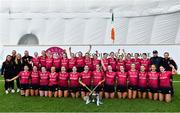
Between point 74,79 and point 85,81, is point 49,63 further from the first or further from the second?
point 85,81

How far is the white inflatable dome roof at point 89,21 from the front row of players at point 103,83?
9.36 metres

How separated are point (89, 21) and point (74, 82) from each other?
10439mm

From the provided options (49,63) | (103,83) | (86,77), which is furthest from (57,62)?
(103,83)

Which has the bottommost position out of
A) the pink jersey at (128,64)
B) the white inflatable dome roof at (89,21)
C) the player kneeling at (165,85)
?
the player kneeling at (165,85)

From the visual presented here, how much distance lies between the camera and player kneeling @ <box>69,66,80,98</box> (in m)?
11.8

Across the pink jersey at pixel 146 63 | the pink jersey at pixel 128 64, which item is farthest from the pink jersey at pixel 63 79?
the pink jersey at pixel 146 63

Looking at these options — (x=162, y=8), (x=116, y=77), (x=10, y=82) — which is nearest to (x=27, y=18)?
(x=162, y=8)

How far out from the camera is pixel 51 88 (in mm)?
11984

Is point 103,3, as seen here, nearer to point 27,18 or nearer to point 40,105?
point 27,18

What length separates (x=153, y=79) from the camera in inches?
448

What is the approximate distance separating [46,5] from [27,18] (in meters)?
1.35

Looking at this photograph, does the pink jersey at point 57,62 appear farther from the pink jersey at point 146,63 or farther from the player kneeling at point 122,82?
the pink jersey at point 146,63

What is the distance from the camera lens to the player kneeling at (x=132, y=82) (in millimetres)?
11609

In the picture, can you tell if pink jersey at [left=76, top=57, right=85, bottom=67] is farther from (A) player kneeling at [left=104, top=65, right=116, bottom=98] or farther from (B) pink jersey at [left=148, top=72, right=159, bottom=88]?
(B) pink jersey at [left=148, top=72, right=159, bottom=88]
